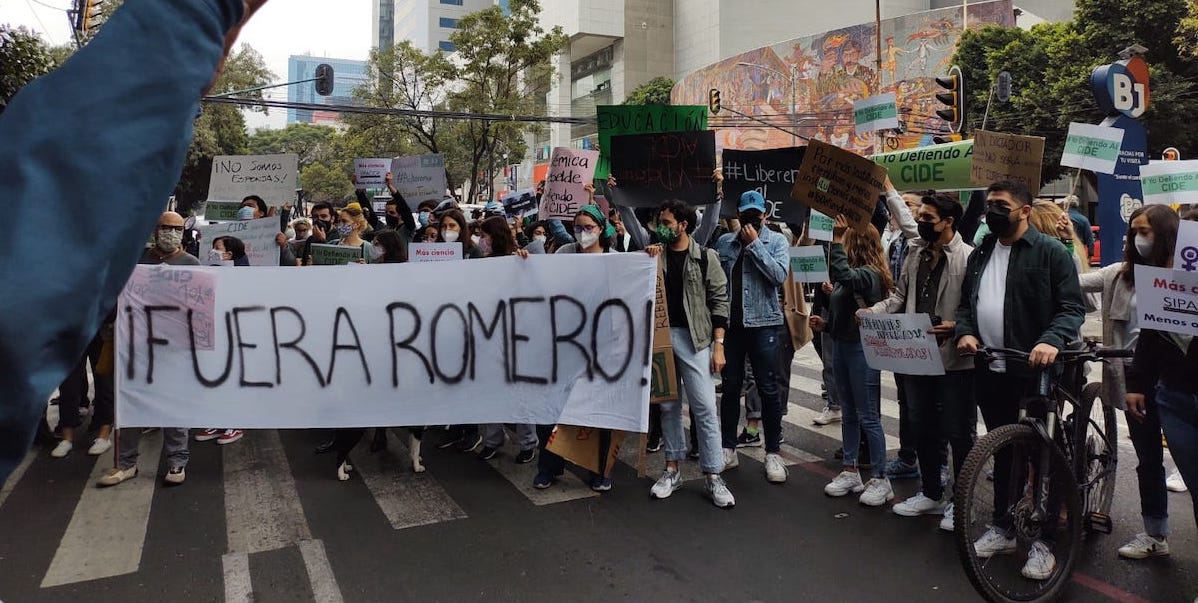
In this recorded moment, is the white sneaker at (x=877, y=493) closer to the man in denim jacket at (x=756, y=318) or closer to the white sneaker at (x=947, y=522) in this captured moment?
the white sneaker at (x=947, y=522)

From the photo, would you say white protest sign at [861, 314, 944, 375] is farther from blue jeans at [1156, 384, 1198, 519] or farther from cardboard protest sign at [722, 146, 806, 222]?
cardboard protest sign at [722, 146, 806, 222]

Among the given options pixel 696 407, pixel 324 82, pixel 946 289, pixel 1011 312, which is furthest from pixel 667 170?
pixel 324 82

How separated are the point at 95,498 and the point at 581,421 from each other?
312 centimetres

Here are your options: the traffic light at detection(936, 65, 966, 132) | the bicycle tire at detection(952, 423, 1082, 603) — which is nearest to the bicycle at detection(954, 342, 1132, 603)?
the bicycle tire at detection(952, 423, 1082, 603)

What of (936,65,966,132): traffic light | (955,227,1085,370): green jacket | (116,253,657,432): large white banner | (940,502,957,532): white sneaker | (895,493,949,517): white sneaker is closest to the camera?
(955,227,1085,370): green jacket

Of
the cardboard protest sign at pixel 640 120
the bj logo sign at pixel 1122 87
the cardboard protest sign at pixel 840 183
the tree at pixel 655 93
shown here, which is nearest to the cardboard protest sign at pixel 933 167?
the bj logo sign at pixel 1122 87

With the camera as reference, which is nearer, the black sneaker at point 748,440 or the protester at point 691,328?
the protester at point 691,328

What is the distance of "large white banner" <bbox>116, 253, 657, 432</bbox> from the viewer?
5449 millimetres

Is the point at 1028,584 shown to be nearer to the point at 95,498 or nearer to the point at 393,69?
the point at 95,498

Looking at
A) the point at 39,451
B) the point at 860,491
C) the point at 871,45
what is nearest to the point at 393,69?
the point at 871,45

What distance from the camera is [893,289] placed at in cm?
526

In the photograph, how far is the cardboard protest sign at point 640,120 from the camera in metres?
7.50

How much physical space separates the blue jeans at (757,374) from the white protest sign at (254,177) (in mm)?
6484

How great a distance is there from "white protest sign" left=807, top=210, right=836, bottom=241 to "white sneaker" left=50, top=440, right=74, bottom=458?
242 inches
